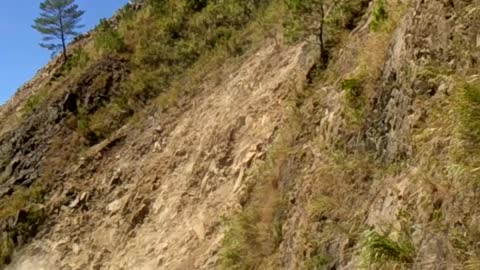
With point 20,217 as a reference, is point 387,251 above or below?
below

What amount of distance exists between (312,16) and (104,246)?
6003mm

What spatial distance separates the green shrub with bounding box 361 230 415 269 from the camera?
515cm

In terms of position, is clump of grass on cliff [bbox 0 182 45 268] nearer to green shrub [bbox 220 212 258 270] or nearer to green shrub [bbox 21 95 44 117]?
green shrub [bbox 21 95 44 117]

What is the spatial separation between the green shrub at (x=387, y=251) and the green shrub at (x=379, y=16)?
4.29 meters

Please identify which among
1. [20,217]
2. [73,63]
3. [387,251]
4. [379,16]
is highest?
[73,63]

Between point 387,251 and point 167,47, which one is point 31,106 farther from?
point 387,251

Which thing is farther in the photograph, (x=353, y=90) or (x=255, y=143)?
(x=255, y=143)

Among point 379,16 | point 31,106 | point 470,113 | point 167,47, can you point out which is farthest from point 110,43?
point 470,113

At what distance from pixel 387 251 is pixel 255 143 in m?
6.48

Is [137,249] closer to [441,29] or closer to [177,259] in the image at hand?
[177,259]

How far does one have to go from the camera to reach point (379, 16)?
9.04 metres

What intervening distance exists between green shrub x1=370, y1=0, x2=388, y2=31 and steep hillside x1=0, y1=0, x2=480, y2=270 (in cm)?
6

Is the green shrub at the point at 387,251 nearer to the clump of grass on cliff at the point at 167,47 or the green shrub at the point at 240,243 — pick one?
the green shrub at the point at 240,243

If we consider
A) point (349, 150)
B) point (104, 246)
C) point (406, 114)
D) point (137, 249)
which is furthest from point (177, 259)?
point (406, 114)
